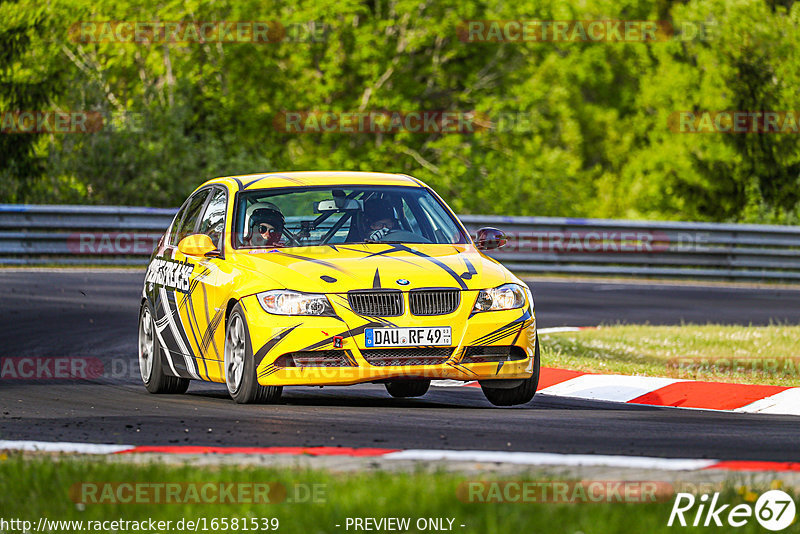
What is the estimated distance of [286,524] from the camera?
528 cm

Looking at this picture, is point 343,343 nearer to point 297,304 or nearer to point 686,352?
point 297,304

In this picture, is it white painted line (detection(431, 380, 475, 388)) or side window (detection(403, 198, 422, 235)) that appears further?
white painted line (detection(431, 380, 475, 388))

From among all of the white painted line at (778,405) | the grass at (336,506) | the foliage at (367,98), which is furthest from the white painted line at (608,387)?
the foliage at (367,98)

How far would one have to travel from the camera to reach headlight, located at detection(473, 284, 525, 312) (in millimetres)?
9867

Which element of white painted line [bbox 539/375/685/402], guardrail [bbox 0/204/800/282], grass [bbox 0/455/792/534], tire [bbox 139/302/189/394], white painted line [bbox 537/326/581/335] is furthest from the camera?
guardrail [bbox 0/204/800/282]

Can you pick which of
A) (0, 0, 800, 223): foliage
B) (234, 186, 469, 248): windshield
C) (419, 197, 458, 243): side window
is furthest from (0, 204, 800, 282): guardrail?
(234, 186, 469, 248): windshield

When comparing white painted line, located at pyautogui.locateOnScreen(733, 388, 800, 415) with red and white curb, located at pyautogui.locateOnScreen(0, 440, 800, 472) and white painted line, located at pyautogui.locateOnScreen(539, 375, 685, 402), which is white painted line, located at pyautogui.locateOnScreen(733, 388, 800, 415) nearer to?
white painted line, located at pyautogui.locateOnScreen(539, 375, 685, 402)

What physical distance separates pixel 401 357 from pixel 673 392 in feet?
8.67

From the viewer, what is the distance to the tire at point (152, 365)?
11547 millimetres

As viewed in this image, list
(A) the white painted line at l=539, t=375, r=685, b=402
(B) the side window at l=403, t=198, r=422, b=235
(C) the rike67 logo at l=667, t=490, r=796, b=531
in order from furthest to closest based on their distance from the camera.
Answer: (A) the white painted line at l=539, t=375, r=685, b=402, (B) the side window at l=403, t=198, r=422, b=235, (C) the rike67 logo at l=667, t=490, r=796, b=531

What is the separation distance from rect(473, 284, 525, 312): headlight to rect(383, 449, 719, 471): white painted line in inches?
98.6

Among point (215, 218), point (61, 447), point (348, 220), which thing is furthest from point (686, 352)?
point (61, 447)

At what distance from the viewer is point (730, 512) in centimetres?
557

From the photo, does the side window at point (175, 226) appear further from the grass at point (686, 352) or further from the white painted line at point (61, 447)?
the white painted line at point (61, 447)
